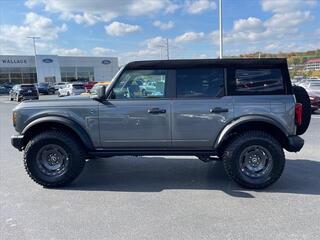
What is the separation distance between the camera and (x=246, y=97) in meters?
4.76

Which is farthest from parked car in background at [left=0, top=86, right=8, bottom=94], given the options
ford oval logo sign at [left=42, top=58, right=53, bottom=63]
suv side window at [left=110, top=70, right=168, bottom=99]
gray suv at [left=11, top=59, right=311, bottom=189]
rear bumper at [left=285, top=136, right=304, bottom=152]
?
rear bumper at [left=285, top=136, right=304, bottom=152]

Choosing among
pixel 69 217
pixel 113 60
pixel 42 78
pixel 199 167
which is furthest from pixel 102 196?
pixel 113 60

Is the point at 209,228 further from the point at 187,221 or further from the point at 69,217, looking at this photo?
the point at 69,217

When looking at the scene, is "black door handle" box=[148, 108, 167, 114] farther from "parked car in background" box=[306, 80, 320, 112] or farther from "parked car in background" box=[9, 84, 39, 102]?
"parked car in background" box=[9, 84, 39, 102]

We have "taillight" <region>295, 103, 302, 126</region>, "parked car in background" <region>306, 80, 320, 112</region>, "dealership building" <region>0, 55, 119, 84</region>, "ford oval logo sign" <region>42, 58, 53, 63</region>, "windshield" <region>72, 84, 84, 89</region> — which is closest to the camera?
"taillight" <region>295, 103, 302, 126</region>

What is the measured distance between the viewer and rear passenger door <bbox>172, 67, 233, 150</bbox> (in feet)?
15.6

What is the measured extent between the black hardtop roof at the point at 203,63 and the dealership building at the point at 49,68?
56.4 meters

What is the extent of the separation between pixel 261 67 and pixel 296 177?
6.41 ft

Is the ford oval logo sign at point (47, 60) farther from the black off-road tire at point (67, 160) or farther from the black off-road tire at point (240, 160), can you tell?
the black off-road tire at point (240, 160)

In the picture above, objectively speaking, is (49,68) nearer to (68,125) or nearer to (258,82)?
(68,125)

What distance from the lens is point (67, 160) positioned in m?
4.98

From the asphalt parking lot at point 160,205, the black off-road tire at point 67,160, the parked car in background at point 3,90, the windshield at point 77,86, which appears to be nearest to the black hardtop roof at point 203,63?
the black off-road tire at point 67,160

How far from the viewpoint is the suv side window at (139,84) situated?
493cm

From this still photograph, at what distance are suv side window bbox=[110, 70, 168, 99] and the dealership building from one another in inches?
2218
